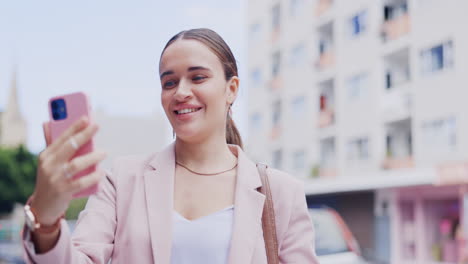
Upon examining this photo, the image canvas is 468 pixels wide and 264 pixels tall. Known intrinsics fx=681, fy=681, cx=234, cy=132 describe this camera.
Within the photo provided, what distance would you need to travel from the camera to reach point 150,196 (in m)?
2.23

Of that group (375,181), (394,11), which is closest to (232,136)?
(375,181)

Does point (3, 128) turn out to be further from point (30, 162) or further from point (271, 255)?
point (271, 255)

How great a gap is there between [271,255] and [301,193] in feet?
0.88

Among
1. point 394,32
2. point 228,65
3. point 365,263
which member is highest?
point 394,32

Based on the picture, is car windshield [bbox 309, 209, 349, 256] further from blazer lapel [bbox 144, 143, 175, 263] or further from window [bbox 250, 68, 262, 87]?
window [bbox 250, 68, 262, 87]

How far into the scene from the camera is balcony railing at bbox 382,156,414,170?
2483 cm

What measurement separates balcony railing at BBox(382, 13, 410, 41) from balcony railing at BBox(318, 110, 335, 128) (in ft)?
16.3

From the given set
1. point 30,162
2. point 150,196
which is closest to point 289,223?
point 150,196

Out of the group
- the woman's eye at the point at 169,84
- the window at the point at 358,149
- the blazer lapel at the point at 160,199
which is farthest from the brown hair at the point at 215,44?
the window at the point at 358,149

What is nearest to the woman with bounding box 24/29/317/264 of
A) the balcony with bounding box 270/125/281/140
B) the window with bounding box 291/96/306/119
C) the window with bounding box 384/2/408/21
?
the window with bounding box 384/2/408/21

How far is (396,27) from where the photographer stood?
25797 mm

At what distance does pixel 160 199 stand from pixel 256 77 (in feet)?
121

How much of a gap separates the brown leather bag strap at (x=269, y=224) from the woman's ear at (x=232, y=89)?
0.91 ft

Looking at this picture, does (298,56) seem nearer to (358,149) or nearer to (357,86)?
(357,86)
